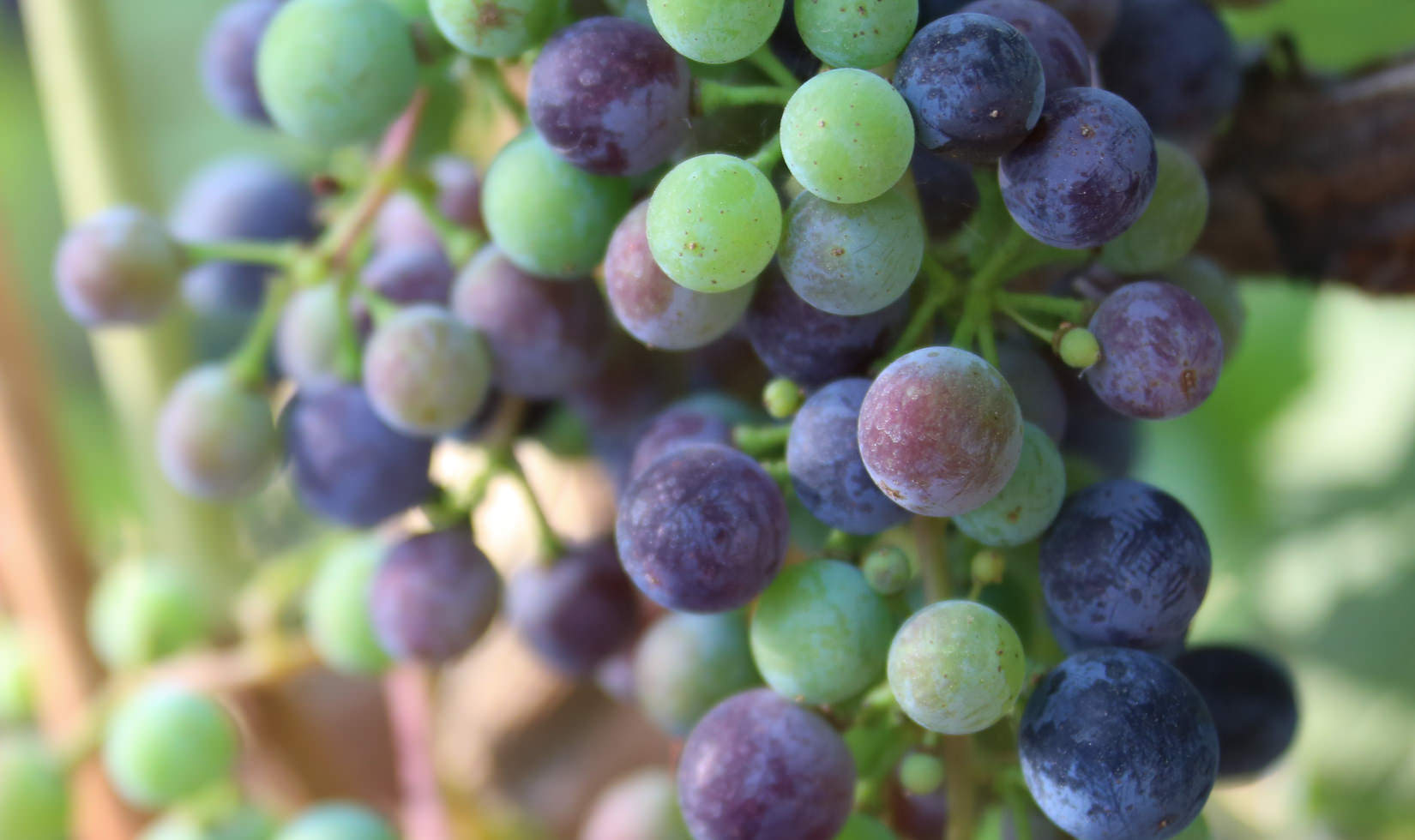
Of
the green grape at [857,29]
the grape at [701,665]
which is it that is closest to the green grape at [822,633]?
the grape at [701,665]

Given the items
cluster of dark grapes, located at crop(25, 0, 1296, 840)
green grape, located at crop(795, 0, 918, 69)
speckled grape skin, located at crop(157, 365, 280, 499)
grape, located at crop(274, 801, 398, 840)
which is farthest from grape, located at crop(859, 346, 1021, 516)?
grape, located at crop(274, 801, 398, 840)

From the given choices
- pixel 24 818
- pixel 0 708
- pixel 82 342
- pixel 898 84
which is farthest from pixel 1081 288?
pixel 82 342

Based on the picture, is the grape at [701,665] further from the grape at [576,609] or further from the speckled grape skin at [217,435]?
the speckled grape skin at [217,435]

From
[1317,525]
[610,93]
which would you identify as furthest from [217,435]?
[1317,525]

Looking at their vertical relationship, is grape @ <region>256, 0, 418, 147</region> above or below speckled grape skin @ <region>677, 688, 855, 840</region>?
above

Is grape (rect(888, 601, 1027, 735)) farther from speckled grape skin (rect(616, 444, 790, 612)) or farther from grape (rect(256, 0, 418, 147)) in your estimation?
grape (rect(256, 0, 418, 147))

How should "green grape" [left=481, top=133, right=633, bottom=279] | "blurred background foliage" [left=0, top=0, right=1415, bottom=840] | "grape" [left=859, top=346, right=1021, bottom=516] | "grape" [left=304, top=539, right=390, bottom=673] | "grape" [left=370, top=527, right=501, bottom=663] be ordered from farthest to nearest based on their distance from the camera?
"blurred background foliage" [left=0, top=0, right=1415, bottom=840] → "grape" [left=304, top=539, right=390, bottom=673] → "grape" [left=370, top=527, right=501, bottom=663] → "green grape" [left=481, top=133, right=633, bottom=279] → "grape" [left=859, top=346, right=1021, bottom=516]
